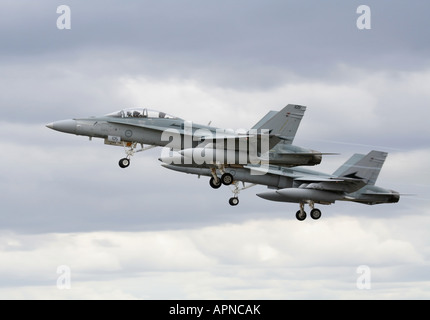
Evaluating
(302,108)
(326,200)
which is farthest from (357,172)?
(302,108)

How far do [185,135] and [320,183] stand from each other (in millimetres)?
18387

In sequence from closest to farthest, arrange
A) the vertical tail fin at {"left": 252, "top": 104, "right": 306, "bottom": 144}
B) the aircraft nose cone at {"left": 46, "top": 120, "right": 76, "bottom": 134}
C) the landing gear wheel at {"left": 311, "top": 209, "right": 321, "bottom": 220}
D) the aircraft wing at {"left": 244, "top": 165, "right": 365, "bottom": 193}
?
the aircraft nose cone at {"left": 46, "top": 120, "right": 76, "bottom": 134} < the vertical tail fin at {"left": 252, "top": 104, "right": 306, "bottom": 144} < the aircraft wing at {"left": 244, "top": 165, "right": 365, "bottom": 193} < the landing gear wheel at {"left": 311, "top": 209, "right": 321, "bottom": 220}

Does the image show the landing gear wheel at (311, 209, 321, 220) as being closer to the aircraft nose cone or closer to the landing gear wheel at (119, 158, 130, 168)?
the landing gear wheel at (119, 158, 130, 168)

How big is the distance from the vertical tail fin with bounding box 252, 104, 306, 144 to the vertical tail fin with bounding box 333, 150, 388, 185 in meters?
14.1

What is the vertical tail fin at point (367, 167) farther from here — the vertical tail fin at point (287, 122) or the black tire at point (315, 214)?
the vertical tail fin at point (287, 122)

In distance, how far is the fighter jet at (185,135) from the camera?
217 ft

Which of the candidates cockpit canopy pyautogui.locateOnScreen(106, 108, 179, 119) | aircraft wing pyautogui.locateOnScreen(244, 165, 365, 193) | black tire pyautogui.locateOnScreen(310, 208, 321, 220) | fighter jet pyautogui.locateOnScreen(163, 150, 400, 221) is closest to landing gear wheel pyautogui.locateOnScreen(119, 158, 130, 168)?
cockpit canopy pyautogui.locateOnScreen(106, 108, 179, 119)

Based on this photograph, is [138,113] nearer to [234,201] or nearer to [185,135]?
[185,135]

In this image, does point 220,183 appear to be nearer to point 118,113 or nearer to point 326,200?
point 118,113

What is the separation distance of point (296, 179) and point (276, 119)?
16007 mm

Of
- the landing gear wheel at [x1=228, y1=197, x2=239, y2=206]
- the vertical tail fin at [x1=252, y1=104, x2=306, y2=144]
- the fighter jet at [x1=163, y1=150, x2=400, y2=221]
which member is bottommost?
the landing gear wheel at [x1=228, y1=197, x2=239, y2=206]

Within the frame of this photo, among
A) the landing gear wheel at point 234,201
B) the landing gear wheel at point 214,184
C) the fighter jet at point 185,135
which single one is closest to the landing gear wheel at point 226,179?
the fighter jet at point 185,135

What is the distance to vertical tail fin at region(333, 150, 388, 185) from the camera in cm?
8194

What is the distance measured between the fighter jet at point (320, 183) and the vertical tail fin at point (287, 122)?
40.5 ft
